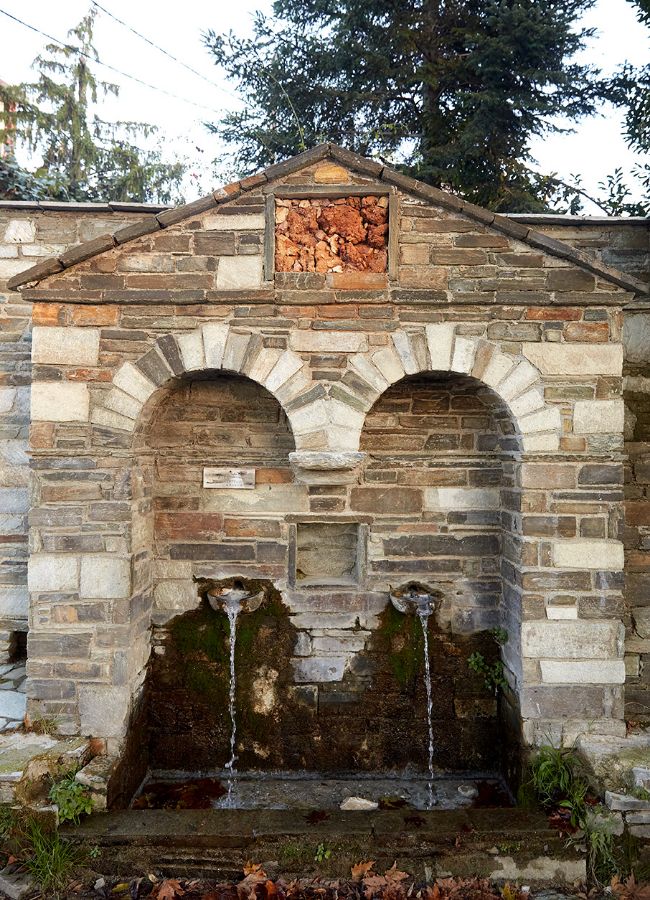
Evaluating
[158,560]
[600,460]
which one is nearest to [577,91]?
[600,460]

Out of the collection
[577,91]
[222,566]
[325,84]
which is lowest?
[222,566]

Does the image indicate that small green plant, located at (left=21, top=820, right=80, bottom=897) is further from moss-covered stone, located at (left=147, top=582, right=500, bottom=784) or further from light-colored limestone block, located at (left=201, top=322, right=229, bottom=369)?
light-colored limestone block, located at (left=201, top=322, right=229, bottom=369)

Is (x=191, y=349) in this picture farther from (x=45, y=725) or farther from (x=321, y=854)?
(x=321, y=854)

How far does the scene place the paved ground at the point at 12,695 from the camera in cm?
398

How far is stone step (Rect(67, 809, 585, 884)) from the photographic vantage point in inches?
126

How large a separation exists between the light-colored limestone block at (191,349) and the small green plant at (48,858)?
9.06 feet

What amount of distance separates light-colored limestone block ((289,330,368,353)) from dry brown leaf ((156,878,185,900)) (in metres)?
3.06

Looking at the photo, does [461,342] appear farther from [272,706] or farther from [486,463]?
[272,706]

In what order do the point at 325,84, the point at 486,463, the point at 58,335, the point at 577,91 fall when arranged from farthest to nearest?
the point at 325,84, the point at 577,91, the point at 486,463, the point at 58,335

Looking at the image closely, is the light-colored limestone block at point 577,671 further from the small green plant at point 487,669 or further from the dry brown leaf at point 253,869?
the dry brown leaf at point 253,869

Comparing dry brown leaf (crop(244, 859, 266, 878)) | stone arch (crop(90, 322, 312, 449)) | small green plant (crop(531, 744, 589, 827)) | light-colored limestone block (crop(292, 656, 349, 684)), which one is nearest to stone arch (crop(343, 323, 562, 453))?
stone arch (crop(90, 322, 312, 449))

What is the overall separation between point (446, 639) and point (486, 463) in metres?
1.34

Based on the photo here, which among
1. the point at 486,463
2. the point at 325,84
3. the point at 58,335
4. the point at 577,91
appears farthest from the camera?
the point at 325,84

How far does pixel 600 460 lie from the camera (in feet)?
12.5
